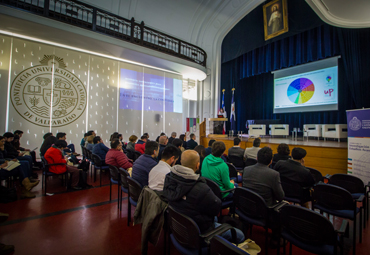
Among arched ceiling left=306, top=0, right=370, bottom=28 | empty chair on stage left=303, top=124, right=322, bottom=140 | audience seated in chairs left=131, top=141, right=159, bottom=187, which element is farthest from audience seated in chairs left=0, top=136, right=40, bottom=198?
empty chair on stage left=303, top=124, right=322, bottom=140

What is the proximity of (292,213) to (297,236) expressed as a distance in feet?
0.72

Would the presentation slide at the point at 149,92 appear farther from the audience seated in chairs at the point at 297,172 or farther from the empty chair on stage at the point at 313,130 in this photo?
the audience seated in chairs at the point at 297,172

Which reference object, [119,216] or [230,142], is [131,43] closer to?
[230,142]

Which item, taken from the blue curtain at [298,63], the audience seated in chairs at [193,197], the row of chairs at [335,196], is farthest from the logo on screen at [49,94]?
the blue curtain at [298,63]

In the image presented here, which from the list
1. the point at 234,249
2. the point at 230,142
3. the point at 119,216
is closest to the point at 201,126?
the point at 230,142

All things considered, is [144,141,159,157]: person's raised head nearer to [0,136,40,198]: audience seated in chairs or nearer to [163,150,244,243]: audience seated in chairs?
[163,150,244,243]: audience seated in chairs

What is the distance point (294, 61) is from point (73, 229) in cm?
1048

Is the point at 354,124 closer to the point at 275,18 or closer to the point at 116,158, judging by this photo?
the point at 116,158

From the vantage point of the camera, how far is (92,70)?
7820mm

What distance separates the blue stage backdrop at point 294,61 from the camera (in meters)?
6.61

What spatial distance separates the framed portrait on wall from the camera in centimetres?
787

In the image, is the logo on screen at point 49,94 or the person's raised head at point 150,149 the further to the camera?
the logo on screen at point 49,94

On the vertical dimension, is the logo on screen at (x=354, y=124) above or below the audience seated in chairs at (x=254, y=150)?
above

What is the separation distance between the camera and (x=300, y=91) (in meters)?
9.23
